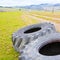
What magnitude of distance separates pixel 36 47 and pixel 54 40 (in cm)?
60

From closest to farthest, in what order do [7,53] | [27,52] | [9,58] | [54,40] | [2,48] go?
[27,52] < [54,40] < [9,58] < [7,53] < [2,48]

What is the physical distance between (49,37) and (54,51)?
0.41m

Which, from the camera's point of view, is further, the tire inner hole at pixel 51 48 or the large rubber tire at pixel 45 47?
the tire inner hole at pixel 51 48

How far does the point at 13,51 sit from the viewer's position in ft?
27.7

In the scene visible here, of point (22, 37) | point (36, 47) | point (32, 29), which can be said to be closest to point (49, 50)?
point (36, 47)

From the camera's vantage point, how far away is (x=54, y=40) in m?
5.96

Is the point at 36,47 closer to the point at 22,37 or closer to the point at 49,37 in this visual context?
the point at 49,37

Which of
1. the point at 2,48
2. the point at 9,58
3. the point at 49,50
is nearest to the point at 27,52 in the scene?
the point at 49,50

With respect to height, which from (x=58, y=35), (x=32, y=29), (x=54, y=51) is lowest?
(x=32, y=29)

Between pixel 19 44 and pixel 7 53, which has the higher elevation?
pixel 19 44

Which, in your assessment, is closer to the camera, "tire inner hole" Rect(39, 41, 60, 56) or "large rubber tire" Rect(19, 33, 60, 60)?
"large rubber tire" Rect(19, 33, 60, 60)

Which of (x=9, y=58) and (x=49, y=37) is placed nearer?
(x=49, y=37)

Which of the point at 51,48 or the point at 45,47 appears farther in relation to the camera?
the point at 51,48

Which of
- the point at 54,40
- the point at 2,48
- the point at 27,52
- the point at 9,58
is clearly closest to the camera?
the point at 27,52
